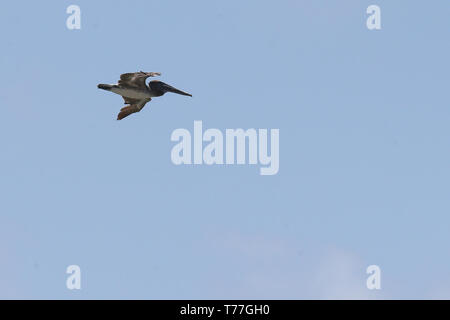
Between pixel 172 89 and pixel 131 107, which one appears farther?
pixel 131 107

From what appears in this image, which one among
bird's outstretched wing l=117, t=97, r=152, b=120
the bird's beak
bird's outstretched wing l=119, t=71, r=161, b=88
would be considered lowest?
bird's outstretched wing l=117, t=97, r=152, b=120

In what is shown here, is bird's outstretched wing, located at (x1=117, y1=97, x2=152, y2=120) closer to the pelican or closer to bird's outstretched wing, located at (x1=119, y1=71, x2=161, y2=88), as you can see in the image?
the pelican

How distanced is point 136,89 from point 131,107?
418cm

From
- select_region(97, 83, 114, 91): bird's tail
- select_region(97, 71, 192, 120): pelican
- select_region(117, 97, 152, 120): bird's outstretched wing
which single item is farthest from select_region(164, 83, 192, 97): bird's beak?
select_region(97, 83, 114, 91): bird's tail

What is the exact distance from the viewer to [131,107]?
65.6 m

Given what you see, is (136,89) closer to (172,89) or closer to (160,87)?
(160,87)

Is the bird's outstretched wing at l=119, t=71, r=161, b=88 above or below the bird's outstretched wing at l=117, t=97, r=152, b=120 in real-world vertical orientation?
above

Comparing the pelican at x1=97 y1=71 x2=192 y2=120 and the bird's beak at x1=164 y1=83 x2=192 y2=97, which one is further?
the bird's beak at x1=164 y1=83 x2=192 y2=97

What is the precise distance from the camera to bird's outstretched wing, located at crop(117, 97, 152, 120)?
213 feet

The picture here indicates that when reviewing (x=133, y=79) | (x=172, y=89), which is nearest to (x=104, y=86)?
(x=133, y=79)
